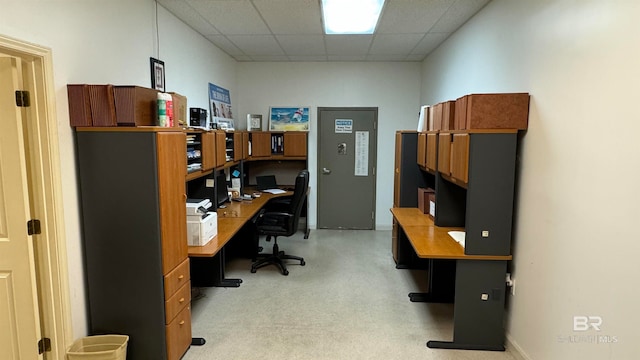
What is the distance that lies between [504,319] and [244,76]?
198 inches

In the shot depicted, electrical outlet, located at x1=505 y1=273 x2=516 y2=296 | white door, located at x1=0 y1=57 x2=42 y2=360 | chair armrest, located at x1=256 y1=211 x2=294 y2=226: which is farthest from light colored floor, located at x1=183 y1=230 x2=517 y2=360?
white door, located at x1=0 y1=57 x2=42 y2=360

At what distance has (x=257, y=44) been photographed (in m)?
4.88

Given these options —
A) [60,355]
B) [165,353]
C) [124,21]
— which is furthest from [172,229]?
[124,21]

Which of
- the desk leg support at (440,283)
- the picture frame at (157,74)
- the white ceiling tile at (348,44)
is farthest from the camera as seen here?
the white ceiling tile at (348,44)

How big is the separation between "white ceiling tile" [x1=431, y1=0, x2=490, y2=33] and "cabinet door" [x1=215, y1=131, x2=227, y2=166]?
258 cm

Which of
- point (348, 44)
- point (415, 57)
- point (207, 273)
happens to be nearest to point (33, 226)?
point (207, 273)

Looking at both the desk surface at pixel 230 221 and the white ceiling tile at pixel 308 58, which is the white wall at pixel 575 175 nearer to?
the desk surface at pixel 230 221

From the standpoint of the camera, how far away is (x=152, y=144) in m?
2.25

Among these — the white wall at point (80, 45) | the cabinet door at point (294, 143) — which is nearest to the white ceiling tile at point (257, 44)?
the white wall at point (80, 45)

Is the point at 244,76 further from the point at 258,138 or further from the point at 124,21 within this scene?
the point at 124,21

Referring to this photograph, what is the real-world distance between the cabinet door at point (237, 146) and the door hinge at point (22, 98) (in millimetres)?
2617

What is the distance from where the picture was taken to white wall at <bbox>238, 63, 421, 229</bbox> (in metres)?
6.00

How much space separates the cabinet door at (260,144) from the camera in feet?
18.3

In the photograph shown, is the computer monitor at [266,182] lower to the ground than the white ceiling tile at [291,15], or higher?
lower
